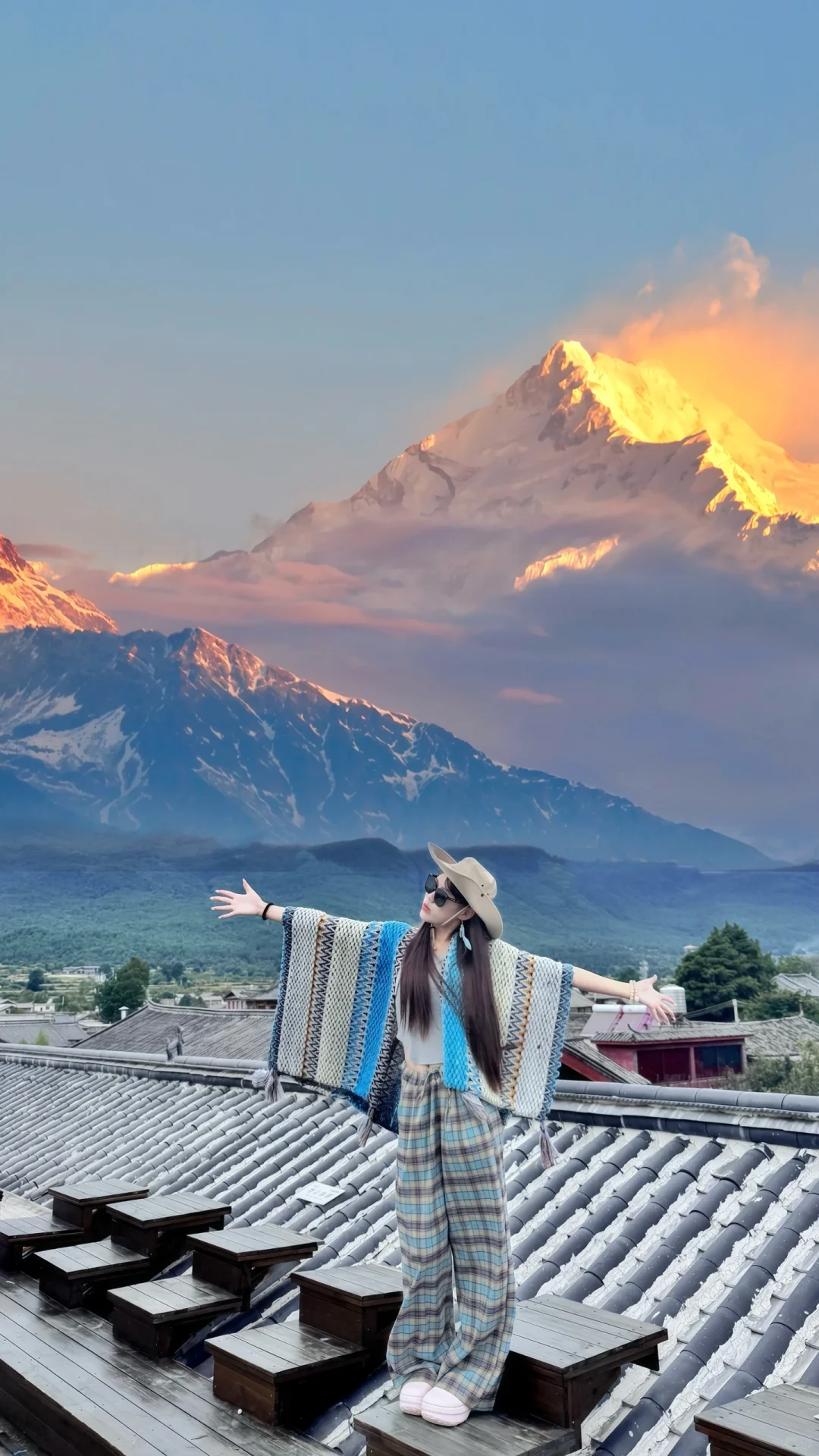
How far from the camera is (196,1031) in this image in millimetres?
30047

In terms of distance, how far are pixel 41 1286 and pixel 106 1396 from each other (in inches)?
53.3

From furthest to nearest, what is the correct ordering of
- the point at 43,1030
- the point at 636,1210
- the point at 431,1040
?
the point at 43,1030, the point at 636,1210, the point at 431,1040

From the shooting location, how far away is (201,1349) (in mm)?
4648

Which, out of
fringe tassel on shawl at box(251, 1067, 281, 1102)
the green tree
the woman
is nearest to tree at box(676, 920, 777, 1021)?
the green tree

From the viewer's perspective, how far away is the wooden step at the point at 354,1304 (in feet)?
13.2

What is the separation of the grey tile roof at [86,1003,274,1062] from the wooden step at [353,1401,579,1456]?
2211 centimetres

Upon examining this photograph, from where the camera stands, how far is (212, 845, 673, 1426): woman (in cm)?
345

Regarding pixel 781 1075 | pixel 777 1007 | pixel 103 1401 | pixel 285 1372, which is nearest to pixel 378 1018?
pixel 285 1372

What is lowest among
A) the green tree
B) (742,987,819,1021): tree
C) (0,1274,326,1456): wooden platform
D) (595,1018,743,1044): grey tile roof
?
(742,987,819,1021): tree

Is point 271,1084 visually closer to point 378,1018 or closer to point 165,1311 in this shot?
point 378,1018

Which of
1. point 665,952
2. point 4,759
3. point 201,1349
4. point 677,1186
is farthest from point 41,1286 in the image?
point 4,759

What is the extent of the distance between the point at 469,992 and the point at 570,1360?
111cm

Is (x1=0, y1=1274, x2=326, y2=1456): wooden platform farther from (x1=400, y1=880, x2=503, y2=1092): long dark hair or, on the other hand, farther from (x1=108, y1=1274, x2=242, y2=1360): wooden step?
(x1=400, y1=880, x2=503, y2=1092): long dark hair

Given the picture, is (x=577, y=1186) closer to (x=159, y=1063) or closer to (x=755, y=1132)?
(x=755, y=1132)
